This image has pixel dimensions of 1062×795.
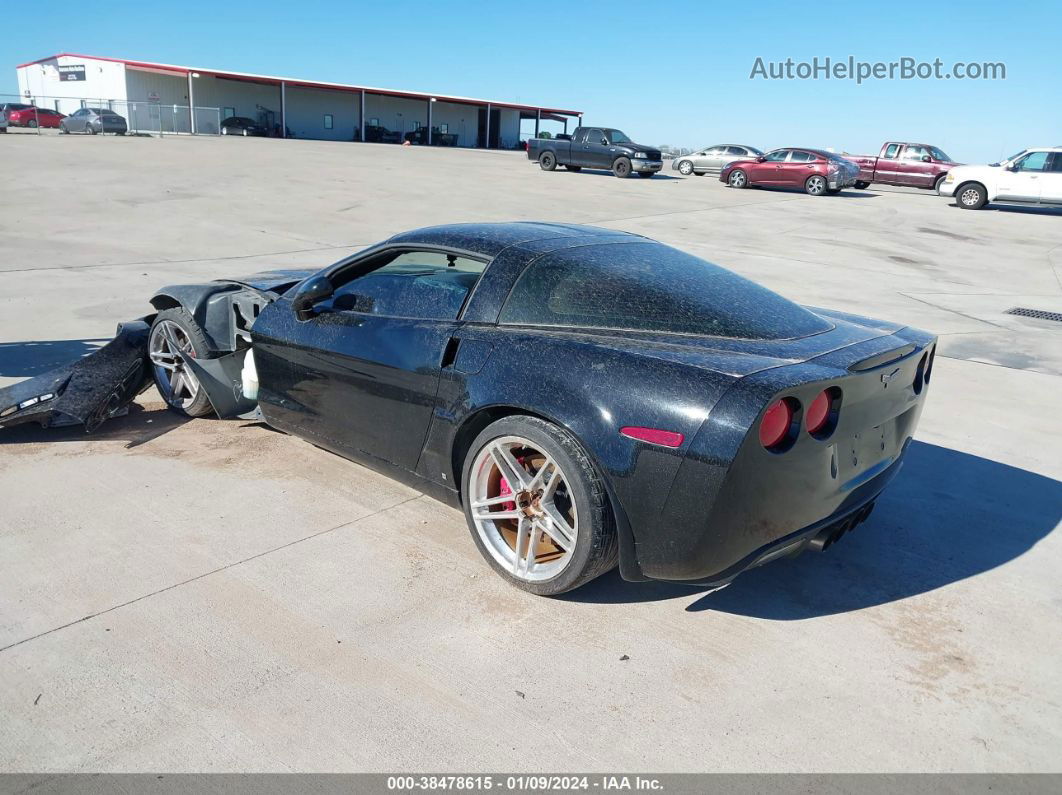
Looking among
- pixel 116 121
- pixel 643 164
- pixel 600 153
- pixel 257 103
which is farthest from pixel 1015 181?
pixel 257 103

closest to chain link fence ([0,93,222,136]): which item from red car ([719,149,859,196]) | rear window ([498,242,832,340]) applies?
A: red car ([719,149,859,196])

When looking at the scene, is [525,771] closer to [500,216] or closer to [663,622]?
[663,622]

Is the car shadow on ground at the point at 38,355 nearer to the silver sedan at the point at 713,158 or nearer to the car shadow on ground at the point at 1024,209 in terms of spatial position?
the car shadow on ground at the point at 1024,209

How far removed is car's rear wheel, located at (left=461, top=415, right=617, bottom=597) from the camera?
3.06 metres

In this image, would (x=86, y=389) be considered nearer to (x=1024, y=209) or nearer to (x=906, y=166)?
(x=1024, y=209)

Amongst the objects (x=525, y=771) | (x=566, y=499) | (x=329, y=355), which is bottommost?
(x=525, y=771)

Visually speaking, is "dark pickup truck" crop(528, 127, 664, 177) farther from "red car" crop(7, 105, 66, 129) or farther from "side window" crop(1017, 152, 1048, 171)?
"red car" crop(7, 105, 66, 129)

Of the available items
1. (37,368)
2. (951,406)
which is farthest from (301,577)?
(951,406)

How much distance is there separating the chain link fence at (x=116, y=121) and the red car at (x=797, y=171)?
26.4 metres

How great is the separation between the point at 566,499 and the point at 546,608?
1.43 feet

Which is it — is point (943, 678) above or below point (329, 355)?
below

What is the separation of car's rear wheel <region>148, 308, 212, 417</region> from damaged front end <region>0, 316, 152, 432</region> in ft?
0.31

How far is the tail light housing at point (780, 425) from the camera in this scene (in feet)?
9.29

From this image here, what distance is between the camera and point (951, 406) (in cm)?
621
